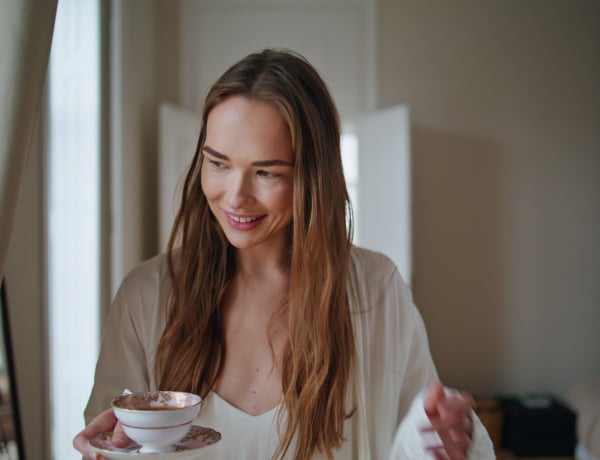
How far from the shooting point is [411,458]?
3.74ft

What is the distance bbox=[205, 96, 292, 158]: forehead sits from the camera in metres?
1.30

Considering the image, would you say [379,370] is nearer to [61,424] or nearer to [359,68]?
[61,424]

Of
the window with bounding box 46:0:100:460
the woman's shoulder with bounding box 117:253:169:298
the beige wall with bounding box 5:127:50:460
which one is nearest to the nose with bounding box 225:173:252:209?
the woman's shoulder with bounding box 117:253:169:298

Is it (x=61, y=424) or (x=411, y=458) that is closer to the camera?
(x=411, y=458)

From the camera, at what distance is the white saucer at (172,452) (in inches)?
36.7

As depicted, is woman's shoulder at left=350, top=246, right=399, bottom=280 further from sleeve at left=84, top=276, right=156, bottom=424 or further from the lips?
sleeve at left=84, top=276, right=156, bottom=424

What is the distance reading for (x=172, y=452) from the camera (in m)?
0.95

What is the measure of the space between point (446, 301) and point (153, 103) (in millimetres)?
2514

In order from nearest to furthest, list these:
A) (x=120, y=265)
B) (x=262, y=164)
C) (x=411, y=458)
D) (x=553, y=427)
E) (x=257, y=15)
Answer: (x=411, y=458)
(x=262, y=164)
(x=120, y=265)
(x=553, y=427)
(x=257, y=15)

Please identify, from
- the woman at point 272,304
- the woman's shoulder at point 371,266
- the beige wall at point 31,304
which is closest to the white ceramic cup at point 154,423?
the woman at point 272,304

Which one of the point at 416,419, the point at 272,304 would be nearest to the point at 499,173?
the point at 272,304

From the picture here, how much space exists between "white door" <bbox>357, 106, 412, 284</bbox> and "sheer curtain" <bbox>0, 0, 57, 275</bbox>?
12.2ft

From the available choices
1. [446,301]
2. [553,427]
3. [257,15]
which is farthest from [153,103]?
[553,427]

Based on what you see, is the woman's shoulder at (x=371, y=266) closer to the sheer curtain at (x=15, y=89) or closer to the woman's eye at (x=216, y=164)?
the woman's eye at (x=216, y=164)
